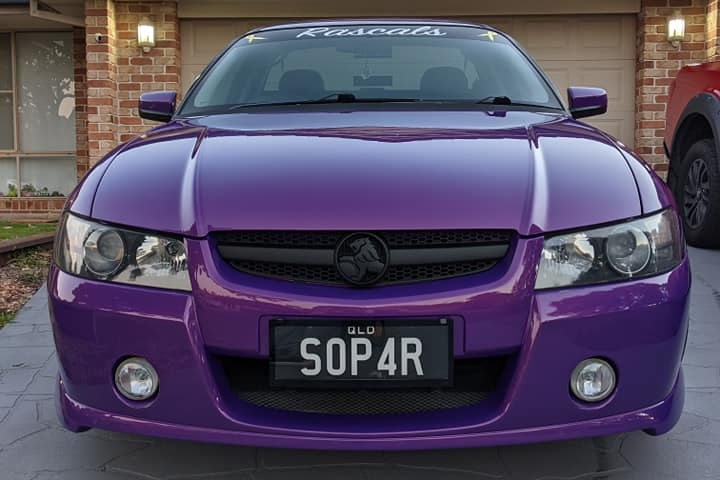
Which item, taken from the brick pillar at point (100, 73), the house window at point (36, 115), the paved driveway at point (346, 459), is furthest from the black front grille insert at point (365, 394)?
the house window at point (36, 115)

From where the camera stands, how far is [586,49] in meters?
8.90

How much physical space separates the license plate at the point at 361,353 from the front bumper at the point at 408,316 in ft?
0.09

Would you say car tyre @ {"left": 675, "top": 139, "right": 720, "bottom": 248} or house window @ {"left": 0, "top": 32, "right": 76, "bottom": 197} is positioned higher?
house window @ {"left": 0, "top": 32, "right": 76, "bottom": 197}

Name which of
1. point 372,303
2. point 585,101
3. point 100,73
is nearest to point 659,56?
point 585,101

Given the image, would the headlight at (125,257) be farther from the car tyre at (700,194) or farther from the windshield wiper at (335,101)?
the car tyre at (700,194)

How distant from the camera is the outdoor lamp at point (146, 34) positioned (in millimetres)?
8617

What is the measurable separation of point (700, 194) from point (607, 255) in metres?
3.39

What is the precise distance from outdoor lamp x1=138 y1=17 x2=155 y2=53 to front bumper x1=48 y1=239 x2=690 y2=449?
7474mm

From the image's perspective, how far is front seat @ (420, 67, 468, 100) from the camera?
2861 millimetres

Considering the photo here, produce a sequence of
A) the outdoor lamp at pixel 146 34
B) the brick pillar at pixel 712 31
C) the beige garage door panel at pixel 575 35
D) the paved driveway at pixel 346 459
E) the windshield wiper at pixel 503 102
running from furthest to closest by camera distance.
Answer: the beige garage door panel at pixel 575 35 → the outdoor lamp at pixel 146 34 → the brick pillar at pixel 712 31 → the windshield wiper at pixel 503 102 → the paved driveway at pixel 346 459

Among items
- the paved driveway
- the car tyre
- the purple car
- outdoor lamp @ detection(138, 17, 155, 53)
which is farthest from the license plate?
outdoor lamp @ detection(138, 17, 155, 53)

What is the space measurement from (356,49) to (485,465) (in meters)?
1.75

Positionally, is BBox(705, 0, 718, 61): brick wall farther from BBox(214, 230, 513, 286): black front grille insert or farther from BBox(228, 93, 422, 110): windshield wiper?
BBox(214, 230, 513, 286): black front grille insert

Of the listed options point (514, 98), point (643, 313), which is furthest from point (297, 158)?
point (514, 98)
